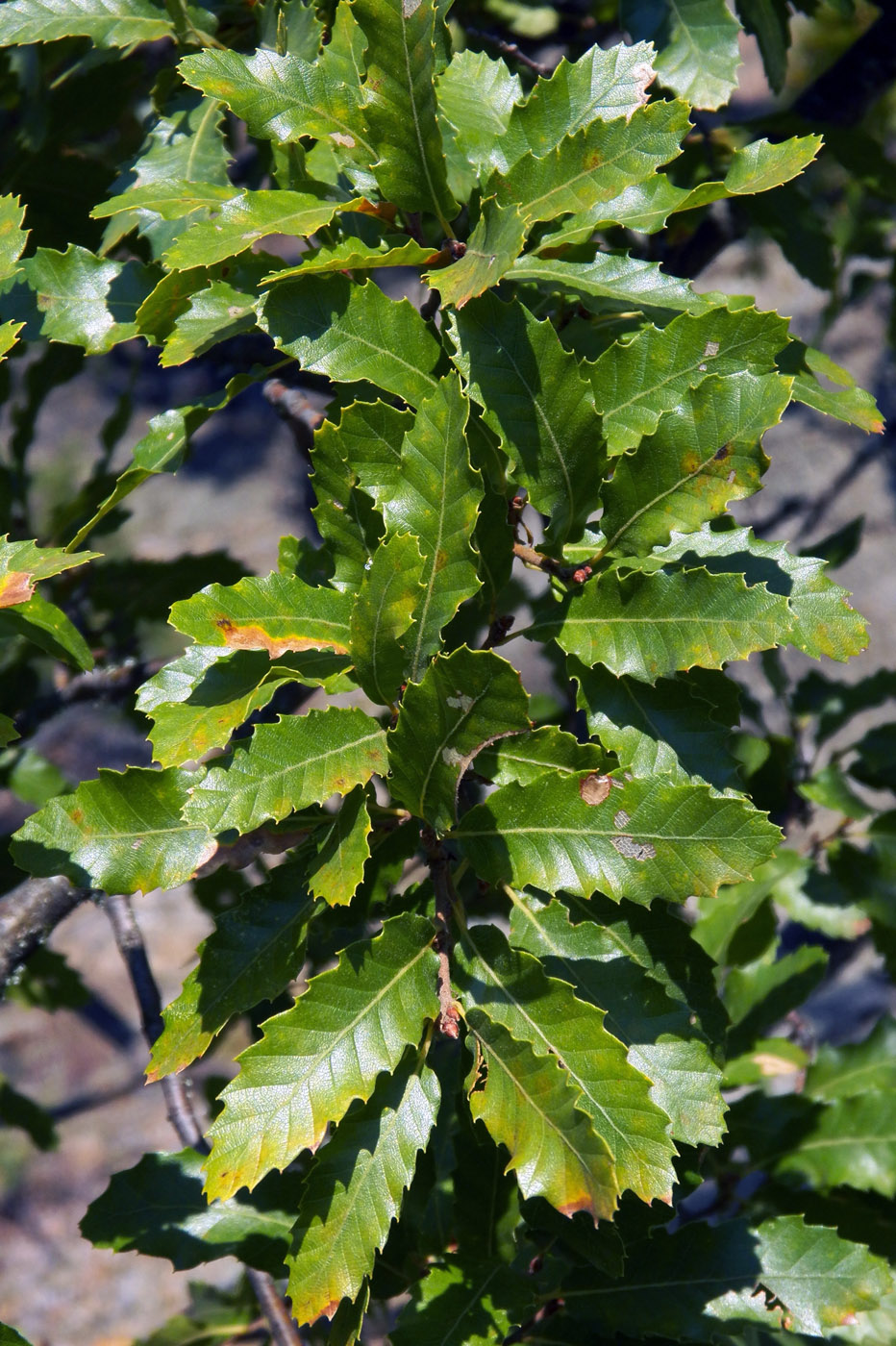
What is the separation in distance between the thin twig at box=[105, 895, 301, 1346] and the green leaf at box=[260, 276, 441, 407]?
26.7 inches

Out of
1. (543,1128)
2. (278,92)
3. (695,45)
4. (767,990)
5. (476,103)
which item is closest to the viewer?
(543,1128)

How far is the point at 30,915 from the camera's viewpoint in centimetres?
116

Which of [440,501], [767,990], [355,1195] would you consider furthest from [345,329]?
[767,990]

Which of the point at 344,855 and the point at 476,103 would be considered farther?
the point at 476,103

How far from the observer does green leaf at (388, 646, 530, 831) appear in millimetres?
751

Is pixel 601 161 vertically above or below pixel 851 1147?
above

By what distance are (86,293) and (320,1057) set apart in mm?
717

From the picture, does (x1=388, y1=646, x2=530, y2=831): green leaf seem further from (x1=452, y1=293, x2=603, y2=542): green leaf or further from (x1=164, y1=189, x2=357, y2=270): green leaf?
(x1=164, y1=189, x2=357, y2=270): green leaf

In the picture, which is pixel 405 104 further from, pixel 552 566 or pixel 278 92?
pixel 552 566

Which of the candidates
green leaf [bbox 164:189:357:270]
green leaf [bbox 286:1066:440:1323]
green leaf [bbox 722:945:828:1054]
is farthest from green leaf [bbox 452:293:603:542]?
green leaf [bbox 722:945:828:1054]

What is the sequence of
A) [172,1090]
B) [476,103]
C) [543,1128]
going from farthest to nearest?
[172,1090] < [476,103] < [543,1128]

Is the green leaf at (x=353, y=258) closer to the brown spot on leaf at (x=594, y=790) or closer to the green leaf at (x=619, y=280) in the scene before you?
the green leaf at (x=619, y=280)

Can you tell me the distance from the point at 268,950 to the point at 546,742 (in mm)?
270

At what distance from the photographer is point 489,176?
2.80 ft
